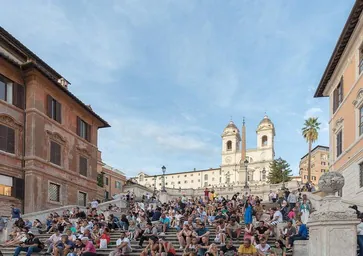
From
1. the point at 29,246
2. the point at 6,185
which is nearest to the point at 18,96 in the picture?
the point at 6,185

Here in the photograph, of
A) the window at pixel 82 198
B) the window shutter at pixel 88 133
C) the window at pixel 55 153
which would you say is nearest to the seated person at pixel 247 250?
the window at pixel 55 153

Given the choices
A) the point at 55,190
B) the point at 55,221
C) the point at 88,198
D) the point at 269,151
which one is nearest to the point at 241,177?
the point at 269,151

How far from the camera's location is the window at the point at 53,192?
1115 inches

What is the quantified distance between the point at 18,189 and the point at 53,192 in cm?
347

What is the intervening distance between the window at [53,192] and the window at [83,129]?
582 centimetres

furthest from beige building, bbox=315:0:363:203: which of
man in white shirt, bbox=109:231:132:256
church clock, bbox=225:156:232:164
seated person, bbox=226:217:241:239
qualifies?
church clock, bbox=225:156:232:164

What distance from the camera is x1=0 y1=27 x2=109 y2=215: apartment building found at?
2544 cm

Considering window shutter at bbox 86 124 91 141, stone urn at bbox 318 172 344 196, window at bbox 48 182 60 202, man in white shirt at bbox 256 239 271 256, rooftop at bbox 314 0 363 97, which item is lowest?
man in white shirt at bbox 256 239 271 256

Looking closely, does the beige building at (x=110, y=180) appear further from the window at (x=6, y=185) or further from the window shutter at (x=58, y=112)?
the window at (x=6, y=185)

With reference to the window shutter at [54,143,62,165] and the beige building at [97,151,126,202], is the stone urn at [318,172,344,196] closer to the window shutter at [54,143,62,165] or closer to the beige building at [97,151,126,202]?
the window shutter at [54,143,62,165]

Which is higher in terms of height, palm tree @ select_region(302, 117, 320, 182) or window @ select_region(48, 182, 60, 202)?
palm tree @ select_region(302, 117, 320, 182)

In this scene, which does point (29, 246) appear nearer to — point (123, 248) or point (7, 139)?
point (123, 248)

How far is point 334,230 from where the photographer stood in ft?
25.4

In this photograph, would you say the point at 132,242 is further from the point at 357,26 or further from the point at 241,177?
the point at 241,177
